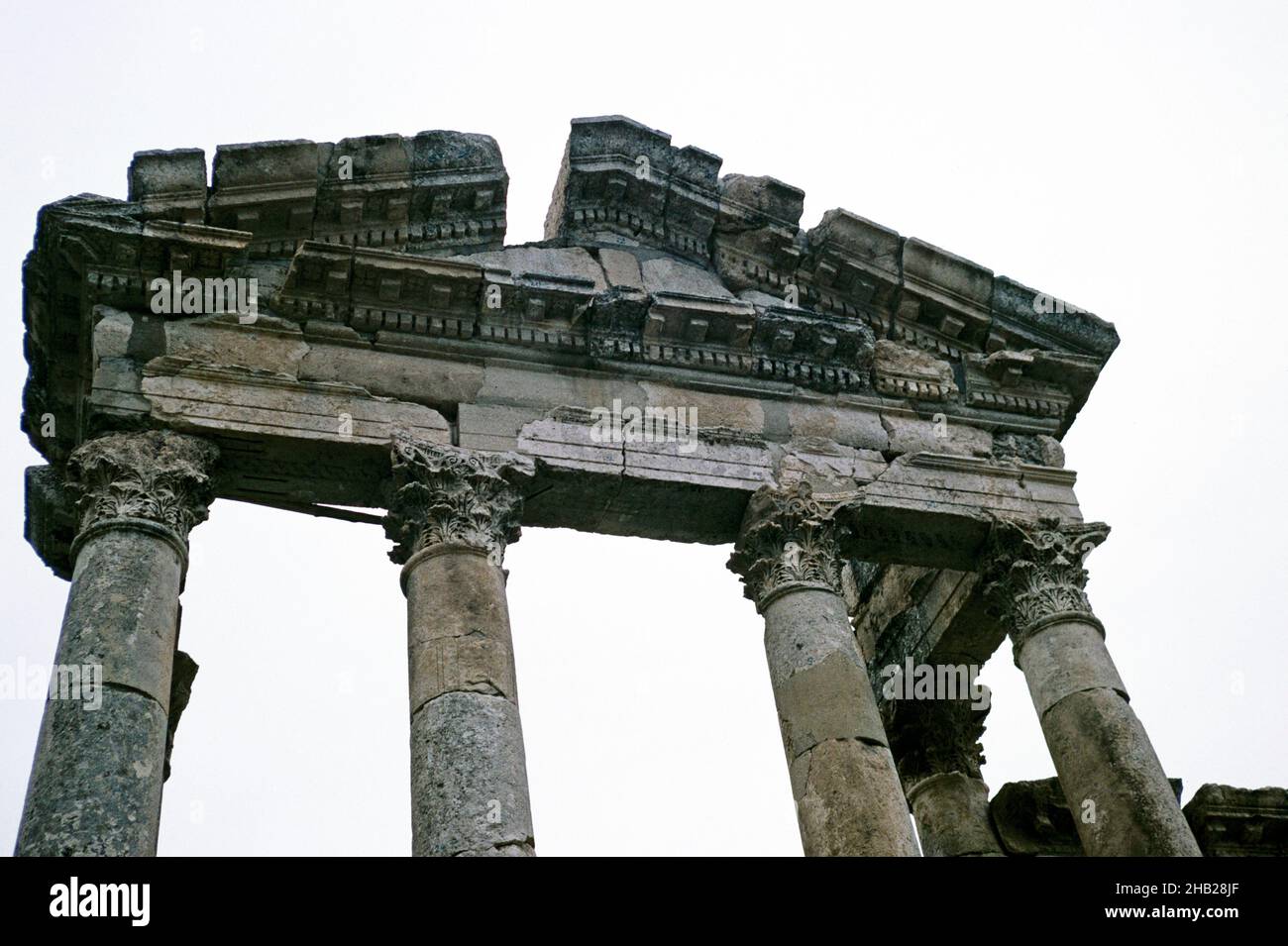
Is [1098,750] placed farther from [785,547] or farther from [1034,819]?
[1034,819]

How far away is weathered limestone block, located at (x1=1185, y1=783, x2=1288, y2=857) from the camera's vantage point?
15.7m

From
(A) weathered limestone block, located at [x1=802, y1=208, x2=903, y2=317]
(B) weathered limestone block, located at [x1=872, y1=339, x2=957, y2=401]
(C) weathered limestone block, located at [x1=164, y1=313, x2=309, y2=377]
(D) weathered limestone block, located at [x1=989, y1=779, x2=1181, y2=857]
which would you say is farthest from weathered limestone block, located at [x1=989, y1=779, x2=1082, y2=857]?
(C) weathered limestone block, located at [x1=164, y1=313, x2=309, y2=377]

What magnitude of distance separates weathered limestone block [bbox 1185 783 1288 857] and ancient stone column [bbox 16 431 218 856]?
10.2 metres

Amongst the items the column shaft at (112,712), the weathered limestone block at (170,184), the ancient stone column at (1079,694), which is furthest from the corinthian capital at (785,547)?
the weathered limestone block at (170,184)

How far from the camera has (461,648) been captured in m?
10.9

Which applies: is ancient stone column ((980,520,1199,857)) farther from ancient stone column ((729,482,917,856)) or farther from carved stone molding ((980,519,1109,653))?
ancient stone column ((729,482,917,856))

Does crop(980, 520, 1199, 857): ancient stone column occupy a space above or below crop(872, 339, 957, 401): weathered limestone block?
below

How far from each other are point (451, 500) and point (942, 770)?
625 centimetres

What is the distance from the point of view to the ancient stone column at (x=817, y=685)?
10.9 m

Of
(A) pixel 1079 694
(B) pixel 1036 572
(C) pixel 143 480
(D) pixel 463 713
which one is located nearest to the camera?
(D) pixel 463 713

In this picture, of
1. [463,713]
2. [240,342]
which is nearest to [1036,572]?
[463,713]
